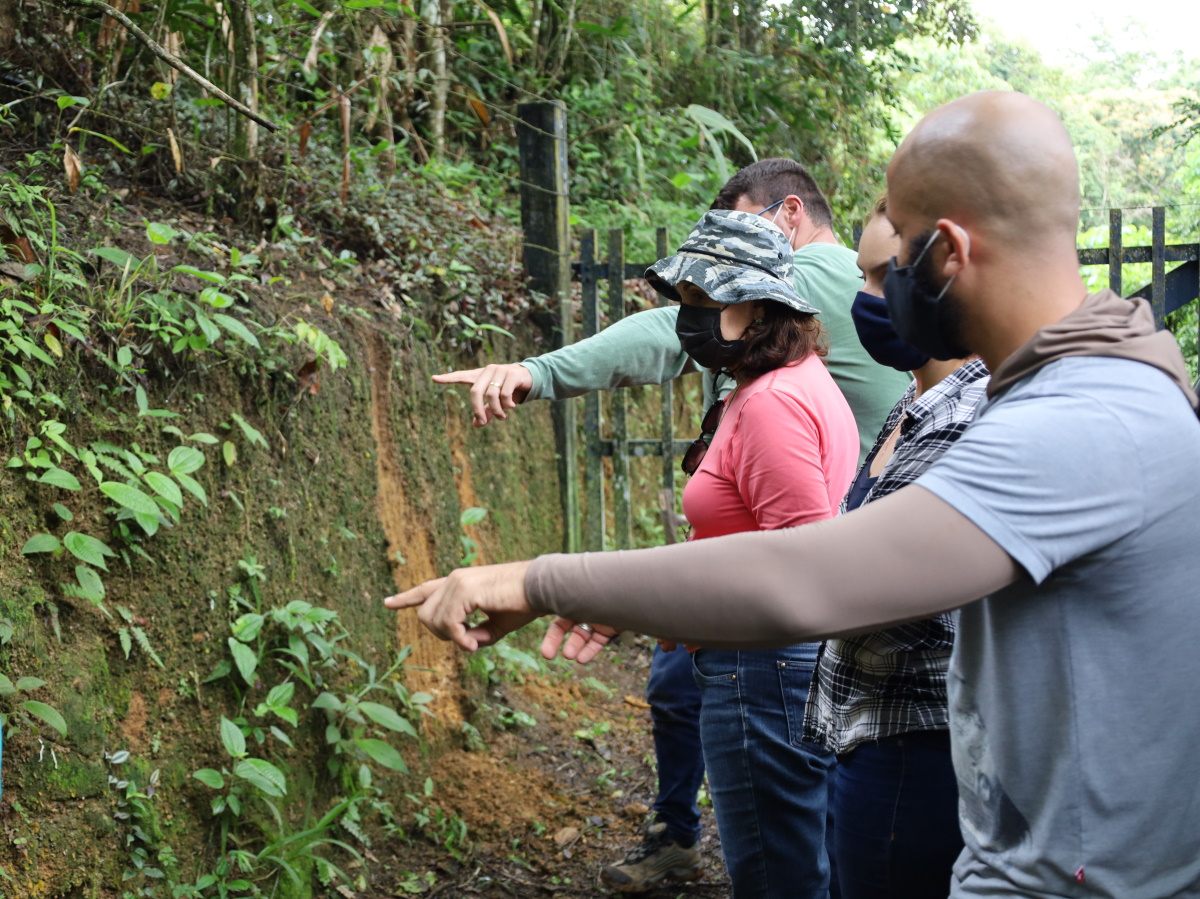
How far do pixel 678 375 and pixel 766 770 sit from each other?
126 cm

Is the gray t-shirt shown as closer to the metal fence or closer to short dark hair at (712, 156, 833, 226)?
short dark hair at (712, 156, 833, 226)

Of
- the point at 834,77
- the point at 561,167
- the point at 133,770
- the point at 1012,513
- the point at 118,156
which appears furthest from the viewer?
the point at 834,77

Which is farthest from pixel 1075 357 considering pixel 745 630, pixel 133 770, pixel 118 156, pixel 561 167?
pixel 561 167

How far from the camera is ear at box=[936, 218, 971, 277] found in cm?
130

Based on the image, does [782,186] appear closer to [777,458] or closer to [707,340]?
[707,340]

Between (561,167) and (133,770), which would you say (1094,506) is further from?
(561,167)

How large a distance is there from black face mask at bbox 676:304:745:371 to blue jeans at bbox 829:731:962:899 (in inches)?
41.0

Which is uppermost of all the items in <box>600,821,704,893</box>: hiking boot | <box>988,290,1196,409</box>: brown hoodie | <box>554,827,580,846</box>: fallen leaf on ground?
<box>988,290,1196,409</box>: brown hoodie

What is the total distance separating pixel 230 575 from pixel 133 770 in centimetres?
70

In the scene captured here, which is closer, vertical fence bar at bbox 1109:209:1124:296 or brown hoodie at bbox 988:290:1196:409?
brown hoodie at bbox 988:290:1196:409

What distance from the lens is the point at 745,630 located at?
1163 mm

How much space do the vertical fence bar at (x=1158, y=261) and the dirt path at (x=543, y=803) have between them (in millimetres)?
3238

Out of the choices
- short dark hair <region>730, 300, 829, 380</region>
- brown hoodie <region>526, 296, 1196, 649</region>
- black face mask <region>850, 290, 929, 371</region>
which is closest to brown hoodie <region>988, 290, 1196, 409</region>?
brown hoodie <region>526, 296, 1196, 649</region>

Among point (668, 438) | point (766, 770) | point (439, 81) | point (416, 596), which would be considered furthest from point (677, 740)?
point (439, 81)
